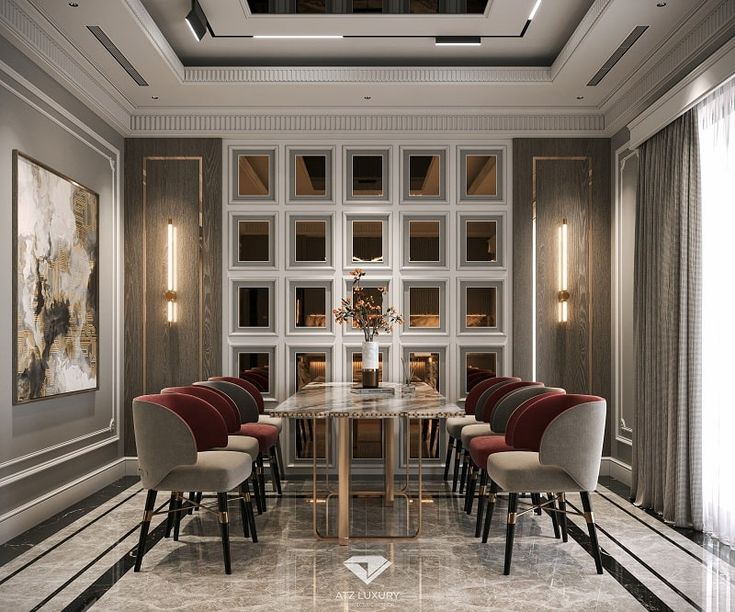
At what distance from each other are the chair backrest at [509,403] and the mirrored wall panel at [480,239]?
6.13 feet

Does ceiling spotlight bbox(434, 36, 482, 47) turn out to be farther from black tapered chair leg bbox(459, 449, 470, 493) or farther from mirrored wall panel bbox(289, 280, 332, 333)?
black tapered chair leg bbox(459, 449, 470, 493)

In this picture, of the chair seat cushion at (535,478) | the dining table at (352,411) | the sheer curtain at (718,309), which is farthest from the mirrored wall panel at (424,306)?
the chair seat cushion at (535,478)

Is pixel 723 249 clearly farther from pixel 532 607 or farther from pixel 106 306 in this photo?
pixel 106 306

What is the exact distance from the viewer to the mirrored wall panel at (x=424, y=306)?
19.3 feet

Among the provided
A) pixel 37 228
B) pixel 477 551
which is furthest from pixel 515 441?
pixel 37 228

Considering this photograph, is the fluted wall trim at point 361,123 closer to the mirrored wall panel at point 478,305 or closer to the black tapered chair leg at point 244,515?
the mirrored wall panel at point 478,305

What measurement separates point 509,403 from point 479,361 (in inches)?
64.7

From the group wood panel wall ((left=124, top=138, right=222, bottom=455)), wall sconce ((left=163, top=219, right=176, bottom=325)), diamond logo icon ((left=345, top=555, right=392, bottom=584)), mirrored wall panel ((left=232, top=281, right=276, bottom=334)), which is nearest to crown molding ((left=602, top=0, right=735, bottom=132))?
mirrored wall panel ((left=232, top=281, right=276, bottom=334))

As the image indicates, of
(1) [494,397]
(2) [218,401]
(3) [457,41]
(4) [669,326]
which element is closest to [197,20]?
(3) [457,41]

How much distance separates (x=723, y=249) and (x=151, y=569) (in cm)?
366

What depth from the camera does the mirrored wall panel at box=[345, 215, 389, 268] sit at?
5891 mm

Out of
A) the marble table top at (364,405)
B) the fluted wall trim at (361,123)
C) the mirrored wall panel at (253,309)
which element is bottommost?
the marble table top at (364,405)

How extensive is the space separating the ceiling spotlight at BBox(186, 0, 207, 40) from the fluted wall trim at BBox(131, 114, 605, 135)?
4.73 ft

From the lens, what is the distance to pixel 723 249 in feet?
13.1
